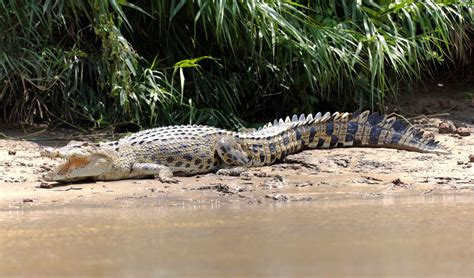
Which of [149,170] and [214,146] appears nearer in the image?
[149,170]

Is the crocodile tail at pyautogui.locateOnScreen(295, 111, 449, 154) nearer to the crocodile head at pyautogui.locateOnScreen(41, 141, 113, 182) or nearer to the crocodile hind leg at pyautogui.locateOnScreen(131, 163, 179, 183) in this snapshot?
the crocodile hind leg at pyautogui.locateOnScreen(131, 163, 179, 183)

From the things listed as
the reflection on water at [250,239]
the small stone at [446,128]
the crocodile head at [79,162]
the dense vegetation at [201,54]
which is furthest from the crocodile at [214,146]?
the reflection on water at [250,239]

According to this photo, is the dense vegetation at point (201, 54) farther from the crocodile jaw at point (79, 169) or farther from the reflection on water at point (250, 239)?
the reflection on water at point (250, 239)

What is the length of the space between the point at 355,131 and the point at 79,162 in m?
2.51

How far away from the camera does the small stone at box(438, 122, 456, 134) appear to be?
7.97m

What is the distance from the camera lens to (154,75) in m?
7.76

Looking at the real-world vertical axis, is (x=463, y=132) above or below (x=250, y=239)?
above

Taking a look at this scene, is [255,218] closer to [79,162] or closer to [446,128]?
[79,162]

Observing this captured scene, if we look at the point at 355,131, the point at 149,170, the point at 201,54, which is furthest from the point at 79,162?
the point at 355,131

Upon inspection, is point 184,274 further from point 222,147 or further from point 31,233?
point 222,147

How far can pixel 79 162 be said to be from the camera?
6180mm

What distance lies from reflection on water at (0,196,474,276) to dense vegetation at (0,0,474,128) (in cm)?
242

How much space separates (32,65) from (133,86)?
0.85 m

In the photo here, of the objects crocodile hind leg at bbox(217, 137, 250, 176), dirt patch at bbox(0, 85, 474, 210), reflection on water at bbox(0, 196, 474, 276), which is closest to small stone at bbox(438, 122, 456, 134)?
dirt patch at bbox(0, 85, 474, 210)
